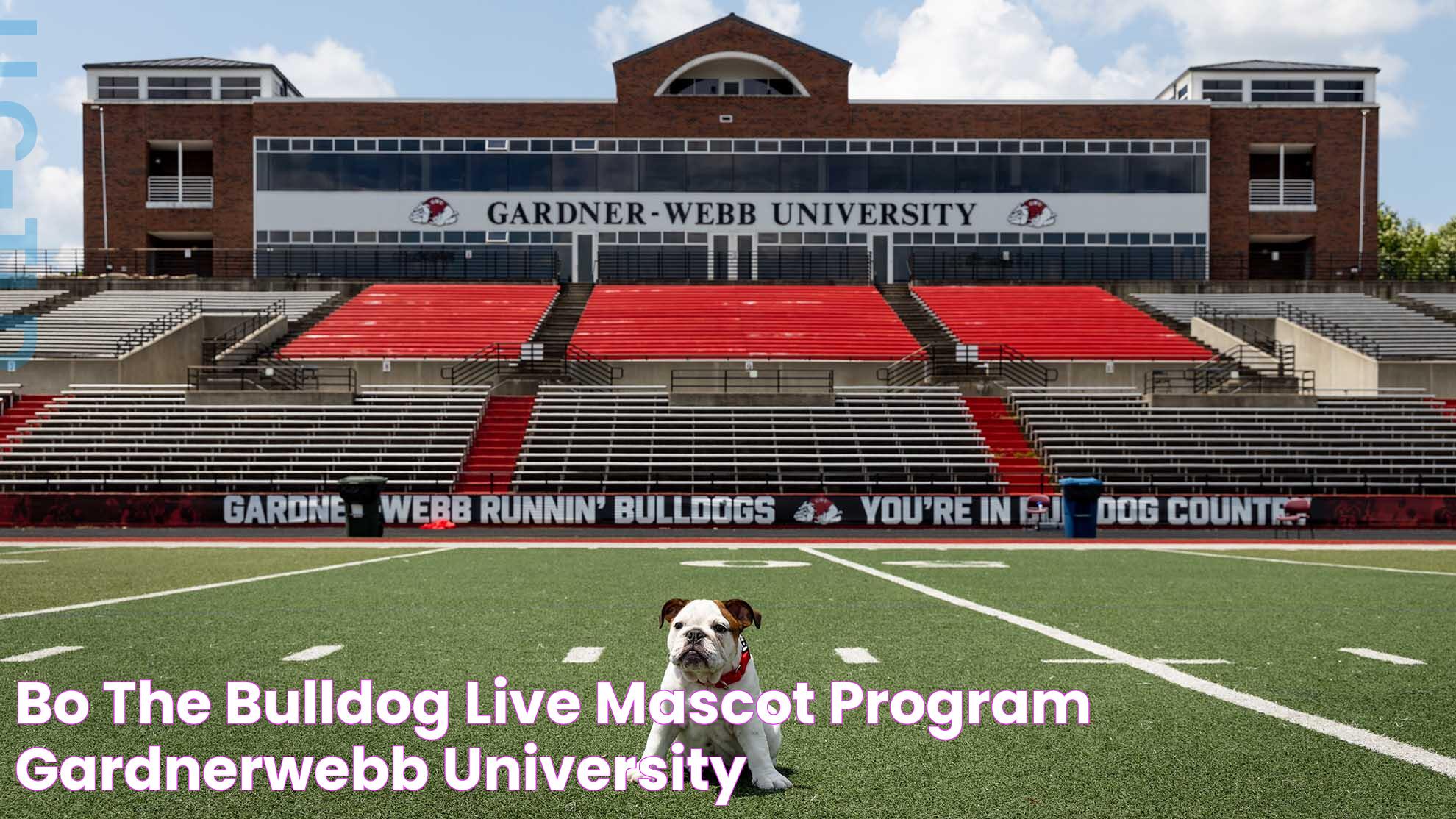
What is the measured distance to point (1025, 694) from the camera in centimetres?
644

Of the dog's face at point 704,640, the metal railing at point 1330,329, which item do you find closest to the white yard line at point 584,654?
the dog's face at point 704,640

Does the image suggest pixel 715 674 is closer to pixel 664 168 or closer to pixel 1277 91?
pixel 664 168

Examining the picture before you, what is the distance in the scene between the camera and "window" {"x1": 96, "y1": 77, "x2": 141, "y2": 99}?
54.4 metres

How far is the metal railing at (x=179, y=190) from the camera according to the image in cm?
5288

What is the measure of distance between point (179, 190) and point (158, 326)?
15.2m

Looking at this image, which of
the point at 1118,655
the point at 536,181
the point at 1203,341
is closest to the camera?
the point at 1118,655

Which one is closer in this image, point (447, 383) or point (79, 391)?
point (79, 391)

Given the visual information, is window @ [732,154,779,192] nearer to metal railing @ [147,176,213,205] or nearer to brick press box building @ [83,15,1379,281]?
brick press box building @ [83,15,1379,281]

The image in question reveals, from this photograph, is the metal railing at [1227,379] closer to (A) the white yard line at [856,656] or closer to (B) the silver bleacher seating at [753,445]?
(B) the silver bleacher seating at [753,445]

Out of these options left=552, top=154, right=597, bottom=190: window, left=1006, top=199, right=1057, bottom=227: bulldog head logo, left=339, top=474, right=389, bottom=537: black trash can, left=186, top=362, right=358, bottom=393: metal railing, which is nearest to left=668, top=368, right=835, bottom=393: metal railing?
left=186, top=362, right=358, bottom=393: metal railing

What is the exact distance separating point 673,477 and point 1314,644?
2111cm

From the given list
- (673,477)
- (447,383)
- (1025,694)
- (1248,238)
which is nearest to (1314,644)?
(1025,694)

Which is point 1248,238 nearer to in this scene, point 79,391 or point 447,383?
point 447,383

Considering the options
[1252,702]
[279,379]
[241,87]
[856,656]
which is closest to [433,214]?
[241,87]
